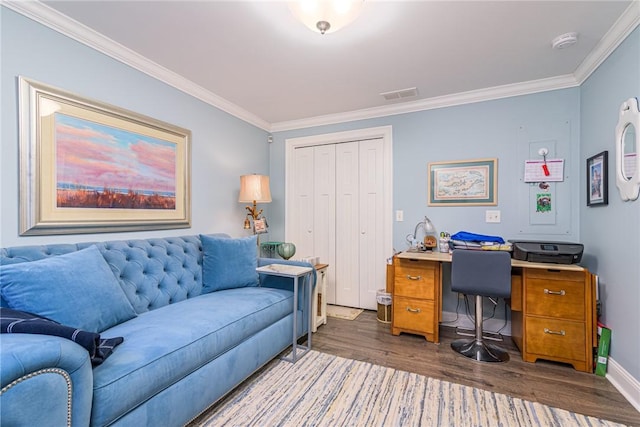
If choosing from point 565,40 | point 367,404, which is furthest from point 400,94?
point 367,404

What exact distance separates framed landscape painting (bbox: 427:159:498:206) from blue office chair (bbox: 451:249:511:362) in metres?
0.85

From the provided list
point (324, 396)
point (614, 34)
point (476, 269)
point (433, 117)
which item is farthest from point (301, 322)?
point (614, 34)

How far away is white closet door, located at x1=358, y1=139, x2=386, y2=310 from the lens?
3.36m

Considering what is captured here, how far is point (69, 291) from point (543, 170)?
358cm

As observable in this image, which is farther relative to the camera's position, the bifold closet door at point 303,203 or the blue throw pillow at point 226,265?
the bifold closet door at point 303,203

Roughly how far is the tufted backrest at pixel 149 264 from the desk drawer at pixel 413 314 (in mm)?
1772

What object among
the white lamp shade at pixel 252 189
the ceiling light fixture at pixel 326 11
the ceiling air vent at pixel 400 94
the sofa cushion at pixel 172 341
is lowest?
the sofa cushion at pixel 172 341

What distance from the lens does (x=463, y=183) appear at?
295 centimetres

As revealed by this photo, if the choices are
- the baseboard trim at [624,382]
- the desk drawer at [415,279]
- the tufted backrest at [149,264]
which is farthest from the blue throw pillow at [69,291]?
the baseboard trim at [624,382]

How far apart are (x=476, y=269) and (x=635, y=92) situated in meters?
1.48

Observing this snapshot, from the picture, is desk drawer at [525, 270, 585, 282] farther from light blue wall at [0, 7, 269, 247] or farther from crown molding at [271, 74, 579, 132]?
light blue wall at [0, 7, 269, 247]

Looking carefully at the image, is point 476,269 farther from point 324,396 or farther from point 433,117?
point 433,117

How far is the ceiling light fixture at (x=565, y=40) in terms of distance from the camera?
1.97m

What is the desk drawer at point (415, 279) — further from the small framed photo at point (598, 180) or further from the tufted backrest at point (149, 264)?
the tufted backrest at point (149, 264)
